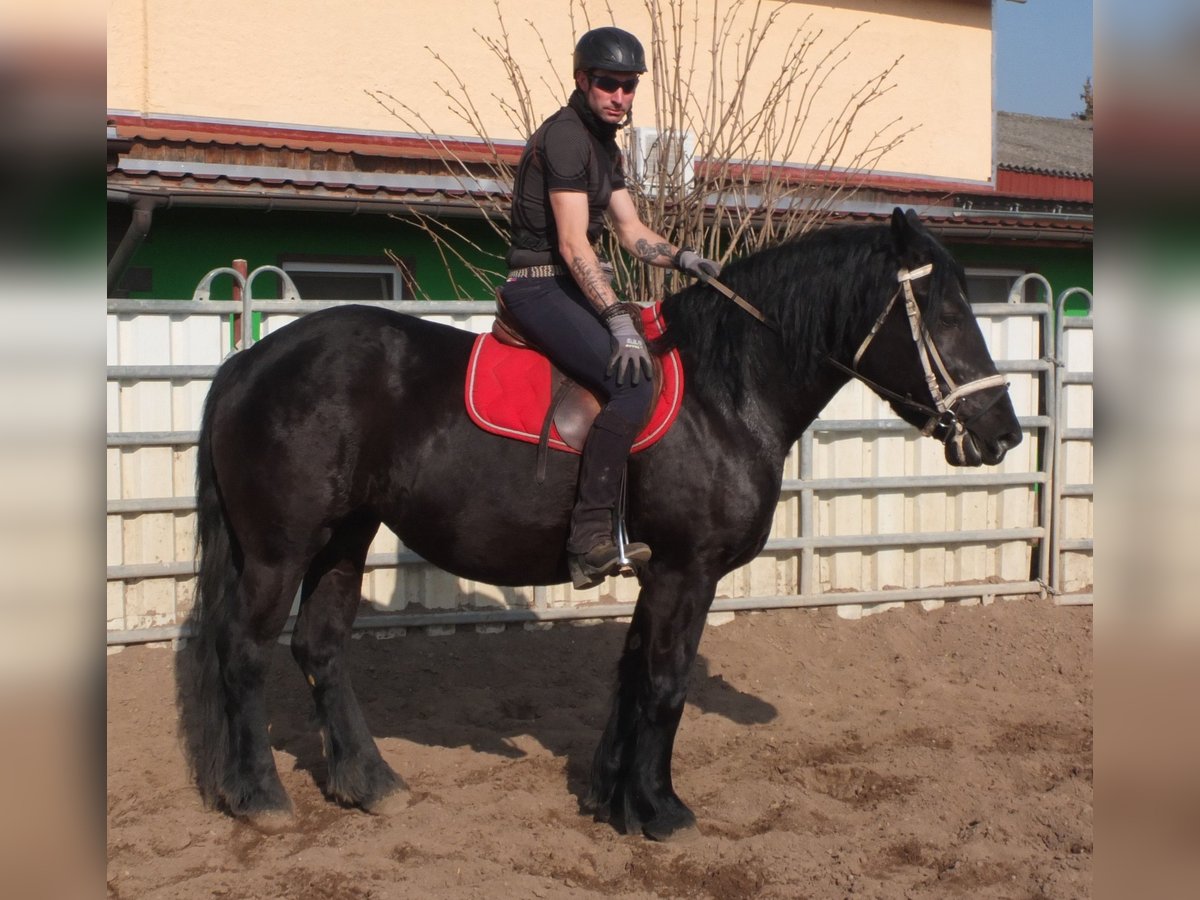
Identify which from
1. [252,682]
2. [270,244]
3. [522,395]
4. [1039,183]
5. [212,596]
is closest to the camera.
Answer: [522,395]

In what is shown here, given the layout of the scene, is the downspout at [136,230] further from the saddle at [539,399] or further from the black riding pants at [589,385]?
the black riding pants at [589,385]

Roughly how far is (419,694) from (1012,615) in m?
4.11

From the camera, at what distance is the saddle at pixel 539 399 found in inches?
170

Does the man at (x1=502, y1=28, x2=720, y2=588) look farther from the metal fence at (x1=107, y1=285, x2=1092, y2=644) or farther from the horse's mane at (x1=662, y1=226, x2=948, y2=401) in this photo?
the metal fence at (x1=107, y1=285, x2=1092, y2=644)

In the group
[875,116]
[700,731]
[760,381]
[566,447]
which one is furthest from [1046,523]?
[875,116]

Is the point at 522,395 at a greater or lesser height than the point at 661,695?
greater

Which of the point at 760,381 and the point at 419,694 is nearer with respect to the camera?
the point at 760,381

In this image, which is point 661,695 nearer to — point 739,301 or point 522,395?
point 522,395

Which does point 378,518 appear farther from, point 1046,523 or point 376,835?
point 1046,523

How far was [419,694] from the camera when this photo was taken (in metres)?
6.32

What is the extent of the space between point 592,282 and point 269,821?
2480 mm

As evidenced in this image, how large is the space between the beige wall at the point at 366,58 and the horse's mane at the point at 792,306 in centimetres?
694

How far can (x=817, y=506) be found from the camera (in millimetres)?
7719

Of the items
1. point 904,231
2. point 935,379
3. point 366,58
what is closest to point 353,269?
point 366,58
